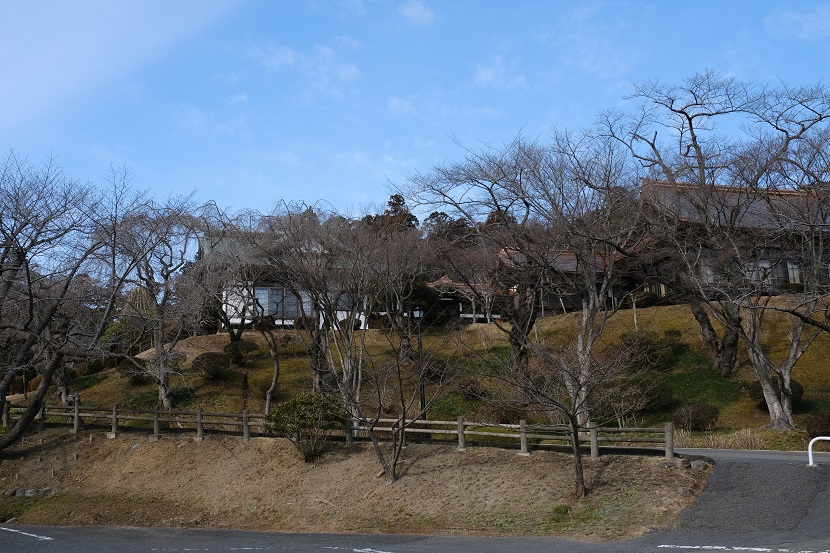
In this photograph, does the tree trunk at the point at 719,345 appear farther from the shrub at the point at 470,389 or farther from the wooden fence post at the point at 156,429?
the wooden fence post at the point at 156,429

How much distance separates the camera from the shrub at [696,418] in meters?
23.2

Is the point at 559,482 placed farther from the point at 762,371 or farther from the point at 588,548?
the point at 762,371

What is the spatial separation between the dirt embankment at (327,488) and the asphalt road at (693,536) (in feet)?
2.32

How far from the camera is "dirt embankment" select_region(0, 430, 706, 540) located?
14.2 m

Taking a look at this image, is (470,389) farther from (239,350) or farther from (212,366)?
(239,350)

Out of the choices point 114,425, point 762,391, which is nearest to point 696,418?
point 762,391

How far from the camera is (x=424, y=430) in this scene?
19.1 m

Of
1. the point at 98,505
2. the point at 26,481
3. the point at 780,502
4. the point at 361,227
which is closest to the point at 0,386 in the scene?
the point at 26,481

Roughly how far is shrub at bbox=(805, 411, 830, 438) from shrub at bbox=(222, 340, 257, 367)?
23.0m

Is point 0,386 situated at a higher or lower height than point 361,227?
lower

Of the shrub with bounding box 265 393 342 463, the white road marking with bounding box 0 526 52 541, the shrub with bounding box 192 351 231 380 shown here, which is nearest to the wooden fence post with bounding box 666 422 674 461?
the shrub with bounding box 265 393 342 463

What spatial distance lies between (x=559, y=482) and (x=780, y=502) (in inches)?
173

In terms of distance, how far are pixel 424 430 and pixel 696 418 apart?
9973 mm

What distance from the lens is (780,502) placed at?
509 inches
